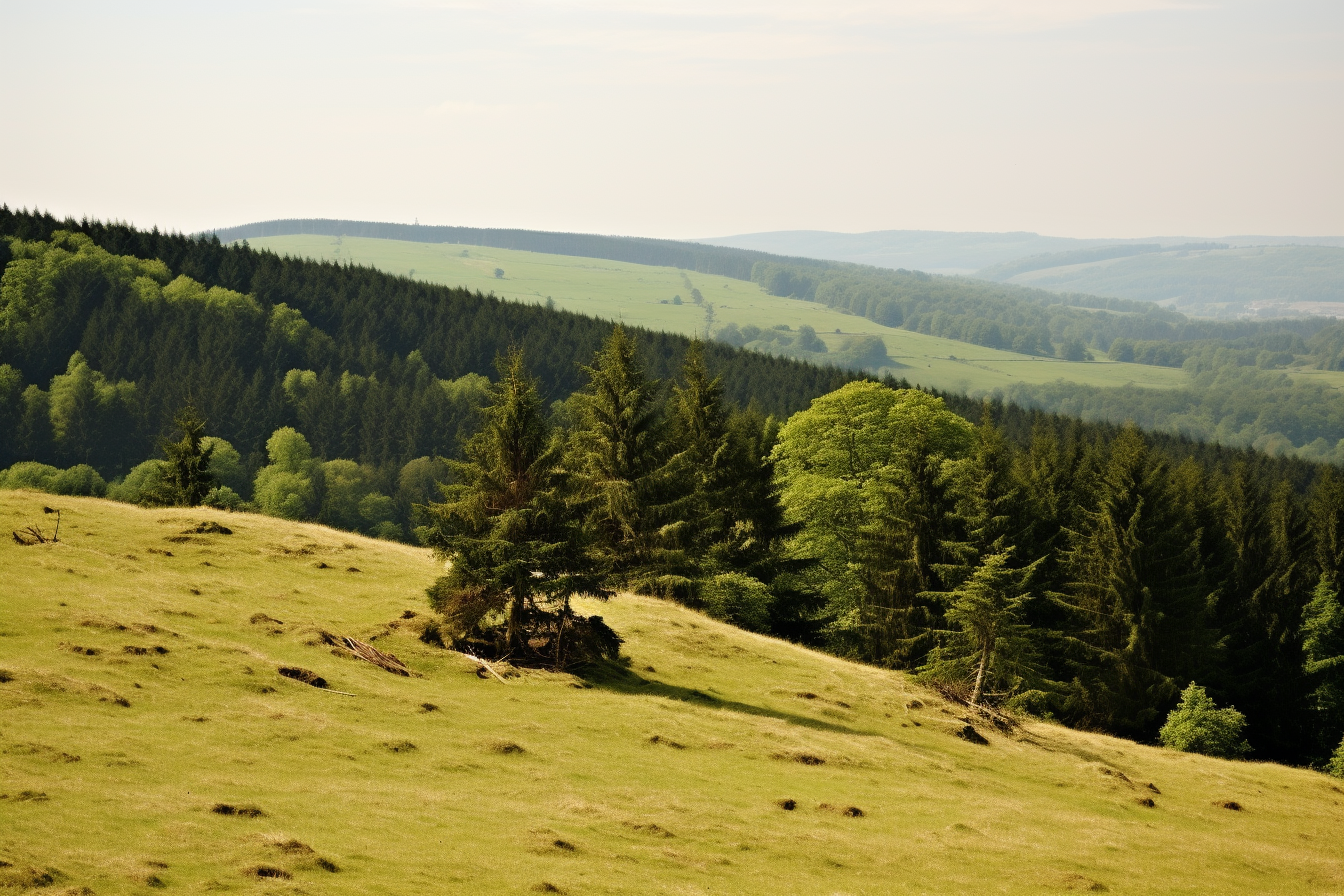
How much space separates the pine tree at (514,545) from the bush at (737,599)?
18796mm

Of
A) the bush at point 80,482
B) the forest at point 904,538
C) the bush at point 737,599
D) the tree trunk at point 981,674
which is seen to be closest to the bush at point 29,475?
the forest at point 904,538

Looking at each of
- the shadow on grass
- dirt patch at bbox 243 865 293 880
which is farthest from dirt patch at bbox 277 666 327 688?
dirt patch at bbox 243 865 293 880

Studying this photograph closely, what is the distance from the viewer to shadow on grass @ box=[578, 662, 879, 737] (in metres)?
36.0

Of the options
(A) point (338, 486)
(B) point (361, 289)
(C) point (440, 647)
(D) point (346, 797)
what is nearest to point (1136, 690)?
(C) point (440, 647)

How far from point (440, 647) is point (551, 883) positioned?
16874 millimetres

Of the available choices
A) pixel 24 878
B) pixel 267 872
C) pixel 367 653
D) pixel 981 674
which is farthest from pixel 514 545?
pixel 981 674

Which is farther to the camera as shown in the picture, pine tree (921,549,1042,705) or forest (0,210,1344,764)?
pine tree (921,549,1042,705)

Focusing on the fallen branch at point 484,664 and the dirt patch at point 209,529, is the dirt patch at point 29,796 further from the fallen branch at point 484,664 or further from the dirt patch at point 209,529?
the dirt patch at point 209,529

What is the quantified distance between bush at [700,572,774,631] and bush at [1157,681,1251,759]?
2106 centimetres

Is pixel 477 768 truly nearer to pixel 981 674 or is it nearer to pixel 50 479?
pixel 981 674

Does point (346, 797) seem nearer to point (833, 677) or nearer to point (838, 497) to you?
point (833, 677)

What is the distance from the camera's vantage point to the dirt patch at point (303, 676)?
28766 millimetres

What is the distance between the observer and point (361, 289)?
18750cm

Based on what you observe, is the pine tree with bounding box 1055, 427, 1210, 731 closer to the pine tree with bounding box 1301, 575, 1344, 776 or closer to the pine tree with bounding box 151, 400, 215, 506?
the pine tree with bounding box 1301, 575, 1344, 776
